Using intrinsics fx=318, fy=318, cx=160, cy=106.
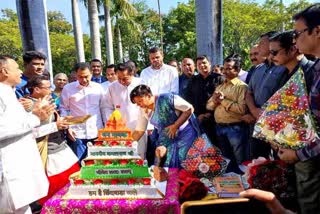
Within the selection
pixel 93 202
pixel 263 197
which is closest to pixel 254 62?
pixel 93 202

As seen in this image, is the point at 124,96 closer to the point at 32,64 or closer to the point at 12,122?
the point at 32,64

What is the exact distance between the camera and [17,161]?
2.30 meters

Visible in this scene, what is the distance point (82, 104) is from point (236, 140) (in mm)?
1914

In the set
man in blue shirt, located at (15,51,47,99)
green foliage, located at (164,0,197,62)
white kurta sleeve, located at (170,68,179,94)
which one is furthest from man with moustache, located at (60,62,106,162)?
green foliage, located at (164,0,197,62)

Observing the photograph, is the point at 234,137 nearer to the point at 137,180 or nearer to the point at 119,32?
the point at 137,180

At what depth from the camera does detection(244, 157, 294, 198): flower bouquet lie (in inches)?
77.7

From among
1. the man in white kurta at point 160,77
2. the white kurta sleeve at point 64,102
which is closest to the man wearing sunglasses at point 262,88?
the man in white kurta at point 160,77

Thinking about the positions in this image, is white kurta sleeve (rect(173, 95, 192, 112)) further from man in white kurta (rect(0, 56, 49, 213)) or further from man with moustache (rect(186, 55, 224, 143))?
man in white kurta (rect(0, 56, 49, 213))

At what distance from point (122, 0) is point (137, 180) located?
1488 cm

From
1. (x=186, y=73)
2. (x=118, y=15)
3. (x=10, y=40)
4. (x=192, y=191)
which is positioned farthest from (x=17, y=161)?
(x=10, y=40)

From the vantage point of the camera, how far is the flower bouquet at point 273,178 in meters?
1.97

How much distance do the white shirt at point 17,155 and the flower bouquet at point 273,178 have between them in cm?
157

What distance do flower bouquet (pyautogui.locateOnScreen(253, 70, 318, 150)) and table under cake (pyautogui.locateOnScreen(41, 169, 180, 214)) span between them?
757 mm

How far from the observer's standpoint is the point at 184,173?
273 centimetres
